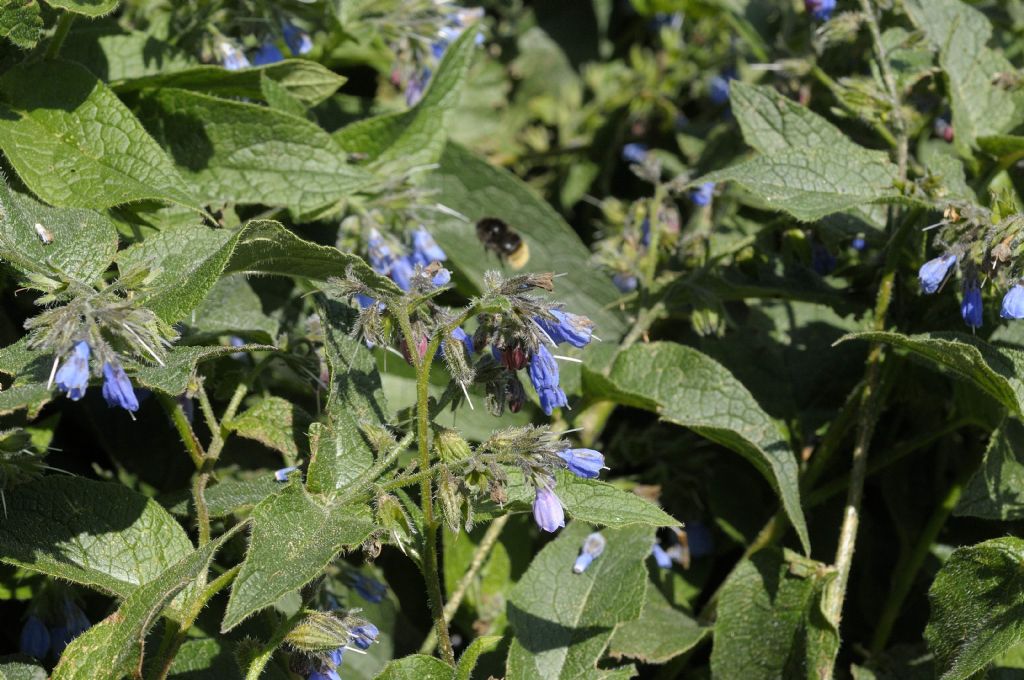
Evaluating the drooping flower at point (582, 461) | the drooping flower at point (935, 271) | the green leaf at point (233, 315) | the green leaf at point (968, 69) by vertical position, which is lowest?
the green leaf at point (233, 315)

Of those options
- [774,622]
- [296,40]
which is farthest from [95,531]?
[296,40]

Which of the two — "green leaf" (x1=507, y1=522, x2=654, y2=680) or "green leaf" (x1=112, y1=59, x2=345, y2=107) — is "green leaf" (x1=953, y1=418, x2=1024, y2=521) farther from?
"green leaf" (x1=112, y1=59, x2=345, y2=107)

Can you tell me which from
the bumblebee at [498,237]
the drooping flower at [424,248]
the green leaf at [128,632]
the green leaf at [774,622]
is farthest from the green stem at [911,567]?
the green leaf at [128,632]

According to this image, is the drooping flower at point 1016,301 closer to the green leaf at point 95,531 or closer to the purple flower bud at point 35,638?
the green leaf at point 95,531

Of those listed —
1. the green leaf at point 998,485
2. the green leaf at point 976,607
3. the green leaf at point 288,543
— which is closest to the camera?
the green leaf at point 288,543

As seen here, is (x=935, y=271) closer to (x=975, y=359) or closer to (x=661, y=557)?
(x=975, y=359)

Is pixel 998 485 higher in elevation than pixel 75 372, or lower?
lower

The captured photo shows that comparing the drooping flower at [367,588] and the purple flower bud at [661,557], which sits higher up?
the drooping flower at [367,588]
